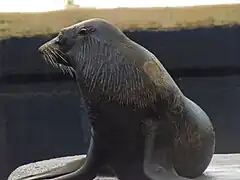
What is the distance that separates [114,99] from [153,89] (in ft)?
0.17

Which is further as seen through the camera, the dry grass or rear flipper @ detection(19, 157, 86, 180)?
the dry grass

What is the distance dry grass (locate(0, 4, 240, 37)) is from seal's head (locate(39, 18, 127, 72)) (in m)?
0.57

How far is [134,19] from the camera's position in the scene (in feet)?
4.34

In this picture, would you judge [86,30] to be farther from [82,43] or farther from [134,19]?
[134,19]

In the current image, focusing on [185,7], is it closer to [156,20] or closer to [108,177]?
[156,20]

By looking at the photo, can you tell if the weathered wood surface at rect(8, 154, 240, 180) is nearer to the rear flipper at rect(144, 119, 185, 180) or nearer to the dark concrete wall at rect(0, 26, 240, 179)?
the rear flipper at rect(144, 119, 185, 180)

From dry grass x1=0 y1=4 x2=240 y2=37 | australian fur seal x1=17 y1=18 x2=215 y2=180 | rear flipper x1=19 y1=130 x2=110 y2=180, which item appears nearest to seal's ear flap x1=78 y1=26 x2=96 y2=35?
australian fur seal x1=17 y1=18 x2=215 y2=180

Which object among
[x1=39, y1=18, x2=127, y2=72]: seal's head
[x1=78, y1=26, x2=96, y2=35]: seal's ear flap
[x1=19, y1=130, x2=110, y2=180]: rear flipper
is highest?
[x1=78, y1=26, x2=96, y2=35]: seal's ear flap

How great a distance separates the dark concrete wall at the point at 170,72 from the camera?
4.36ft

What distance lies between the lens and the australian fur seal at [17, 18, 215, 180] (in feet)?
2.33

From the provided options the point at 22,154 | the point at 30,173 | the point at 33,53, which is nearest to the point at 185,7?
the point at 33,53

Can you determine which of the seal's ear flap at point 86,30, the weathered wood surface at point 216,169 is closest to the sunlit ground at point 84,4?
the weathered wood surface at point 216,169

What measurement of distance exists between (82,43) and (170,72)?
61 centimetres

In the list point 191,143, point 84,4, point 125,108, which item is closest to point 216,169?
point 191,143
